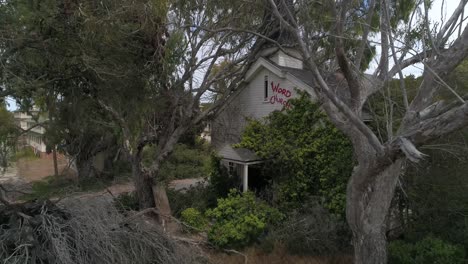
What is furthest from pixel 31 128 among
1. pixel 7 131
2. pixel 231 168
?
pixel 231 168

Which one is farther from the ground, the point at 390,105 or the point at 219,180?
the point at 390,105

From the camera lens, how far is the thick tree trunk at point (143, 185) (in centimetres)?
1175

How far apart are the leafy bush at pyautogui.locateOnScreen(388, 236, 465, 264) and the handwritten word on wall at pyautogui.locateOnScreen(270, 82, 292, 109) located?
7.15 m

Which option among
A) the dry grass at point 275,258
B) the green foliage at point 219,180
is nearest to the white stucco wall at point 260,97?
the green foliage at point 219,180

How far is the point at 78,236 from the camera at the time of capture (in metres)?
5.07

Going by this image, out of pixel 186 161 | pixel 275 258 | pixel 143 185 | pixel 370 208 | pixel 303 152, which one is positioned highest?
pixel 303 152

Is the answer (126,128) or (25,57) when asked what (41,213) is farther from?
(126,128)

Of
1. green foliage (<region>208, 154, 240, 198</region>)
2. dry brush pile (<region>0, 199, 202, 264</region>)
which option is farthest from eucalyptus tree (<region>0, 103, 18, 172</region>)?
dry brush pile (<region>0, 199, 202, 264</region>)

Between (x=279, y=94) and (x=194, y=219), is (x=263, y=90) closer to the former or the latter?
(x=279, y=94)

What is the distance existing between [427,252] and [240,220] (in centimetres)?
440

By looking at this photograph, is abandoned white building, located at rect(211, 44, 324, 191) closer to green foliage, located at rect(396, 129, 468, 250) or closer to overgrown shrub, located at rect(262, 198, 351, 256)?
overgrown shrub, located at rect(262, 198, 351, 256)

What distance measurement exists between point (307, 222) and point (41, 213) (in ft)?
20.9

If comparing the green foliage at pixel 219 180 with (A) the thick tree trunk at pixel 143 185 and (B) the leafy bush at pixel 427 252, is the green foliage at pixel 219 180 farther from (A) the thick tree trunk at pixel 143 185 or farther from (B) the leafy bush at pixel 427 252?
(B) the leafy bush at pixel 427 252

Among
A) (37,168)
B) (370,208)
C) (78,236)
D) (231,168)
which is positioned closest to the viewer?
A: (78,236)
